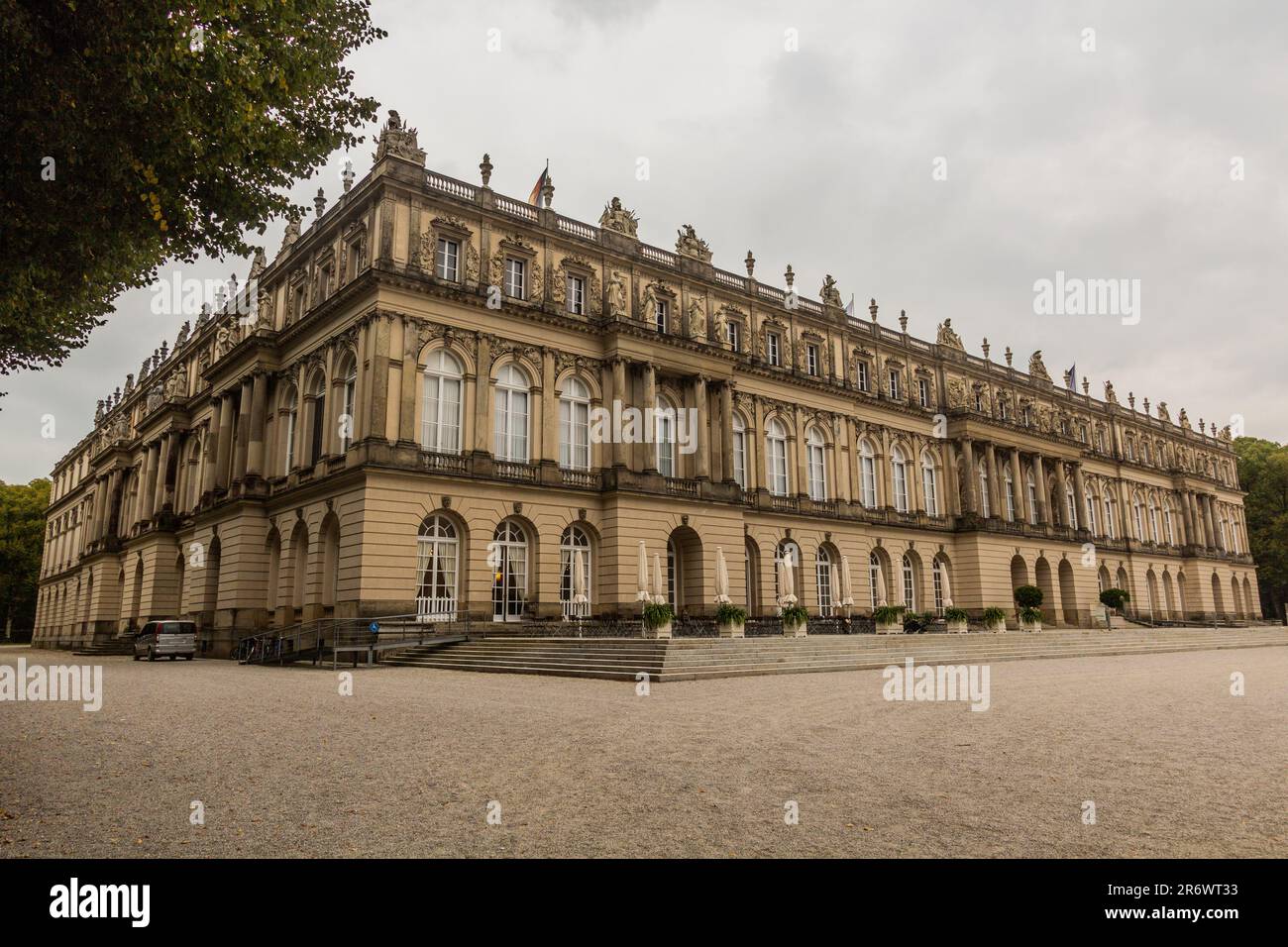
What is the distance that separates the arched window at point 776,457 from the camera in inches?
1593

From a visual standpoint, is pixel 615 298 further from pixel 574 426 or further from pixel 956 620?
pixel 956 620

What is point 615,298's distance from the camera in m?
33.9

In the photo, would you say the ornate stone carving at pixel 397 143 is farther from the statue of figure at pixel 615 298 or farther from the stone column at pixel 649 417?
the stone column at pixel 649 417

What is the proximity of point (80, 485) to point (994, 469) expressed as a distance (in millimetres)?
64863

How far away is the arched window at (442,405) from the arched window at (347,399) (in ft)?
9.08

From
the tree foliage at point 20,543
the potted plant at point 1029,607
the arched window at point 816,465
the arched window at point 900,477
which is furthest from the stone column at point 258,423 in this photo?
the tree foliage at point 20,543

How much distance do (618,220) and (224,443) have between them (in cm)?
2076

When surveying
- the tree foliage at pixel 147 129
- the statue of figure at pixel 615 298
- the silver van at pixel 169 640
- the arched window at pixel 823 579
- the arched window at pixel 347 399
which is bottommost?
the silver van at pixel 169 640

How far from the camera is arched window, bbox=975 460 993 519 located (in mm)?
49781

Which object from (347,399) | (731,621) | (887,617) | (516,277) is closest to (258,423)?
(347,399)

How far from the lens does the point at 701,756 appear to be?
853cm
